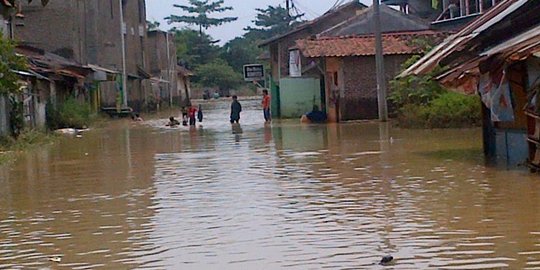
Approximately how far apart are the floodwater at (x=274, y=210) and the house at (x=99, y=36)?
24.4m

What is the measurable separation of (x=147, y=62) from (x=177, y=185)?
2084 inches

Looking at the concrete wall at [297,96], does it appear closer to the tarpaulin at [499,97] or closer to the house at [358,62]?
the house at [358,62]

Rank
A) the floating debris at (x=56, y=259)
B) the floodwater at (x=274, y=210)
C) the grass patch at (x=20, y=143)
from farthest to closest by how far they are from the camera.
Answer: the grass patch at (x=20, y=143)
the floating debris at (x=56, y=259)
the floodwater at (x=274, y=210)

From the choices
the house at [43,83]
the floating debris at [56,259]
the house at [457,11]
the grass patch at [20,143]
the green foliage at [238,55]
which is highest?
the green foliage at [238,55]

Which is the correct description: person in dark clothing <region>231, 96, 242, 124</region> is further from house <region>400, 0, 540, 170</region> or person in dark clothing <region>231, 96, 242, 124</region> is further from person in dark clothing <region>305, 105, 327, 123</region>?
house <region>400, 0, 540, 170</region>

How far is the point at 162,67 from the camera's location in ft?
241

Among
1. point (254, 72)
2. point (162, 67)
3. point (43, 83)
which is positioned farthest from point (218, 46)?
point (43, 83)

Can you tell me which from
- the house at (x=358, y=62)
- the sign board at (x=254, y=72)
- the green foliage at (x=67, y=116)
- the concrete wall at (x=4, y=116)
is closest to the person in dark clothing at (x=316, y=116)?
the house at (x=358, y=62)

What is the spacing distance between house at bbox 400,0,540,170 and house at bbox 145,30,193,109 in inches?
2006

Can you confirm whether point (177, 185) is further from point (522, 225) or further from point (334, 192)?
point (522, 225)

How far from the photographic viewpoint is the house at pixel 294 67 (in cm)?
4166

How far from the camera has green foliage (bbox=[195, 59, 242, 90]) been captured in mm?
94812

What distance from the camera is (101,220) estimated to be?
38.4ft

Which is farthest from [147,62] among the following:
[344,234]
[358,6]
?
[344,234]
